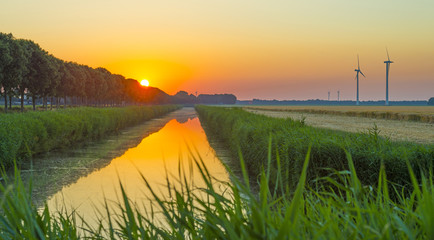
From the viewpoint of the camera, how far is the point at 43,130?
1655 cm

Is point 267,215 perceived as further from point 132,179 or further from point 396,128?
point 396,128

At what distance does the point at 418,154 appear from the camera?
641cm

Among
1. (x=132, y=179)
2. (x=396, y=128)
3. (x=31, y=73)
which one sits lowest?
(x=132, y=179)

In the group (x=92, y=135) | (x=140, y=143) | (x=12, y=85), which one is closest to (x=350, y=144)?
(x=140, y=143)

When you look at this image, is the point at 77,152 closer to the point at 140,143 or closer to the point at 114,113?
the point at 140,143

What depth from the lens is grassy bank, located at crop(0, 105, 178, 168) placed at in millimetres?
12623

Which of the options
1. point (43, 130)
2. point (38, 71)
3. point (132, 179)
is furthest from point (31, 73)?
point (132, 179)

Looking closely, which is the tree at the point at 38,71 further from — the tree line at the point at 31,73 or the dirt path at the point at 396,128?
the dirt path at the point at 396,128

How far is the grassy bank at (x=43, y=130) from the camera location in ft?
41.4

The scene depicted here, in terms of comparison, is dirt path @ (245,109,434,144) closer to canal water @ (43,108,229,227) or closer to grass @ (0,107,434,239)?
canal water @ (43,108,229,227)

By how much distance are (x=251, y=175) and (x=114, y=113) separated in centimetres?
2089

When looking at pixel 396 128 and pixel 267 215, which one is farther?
pixel 396 128

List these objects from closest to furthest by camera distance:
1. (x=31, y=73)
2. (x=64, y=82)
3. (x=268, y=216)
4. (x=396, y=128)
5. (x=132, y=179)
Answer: (x=268, y=216) → (x=132, y=179) → (x=396, y=128) → (x=31, y=73) → (x=64, y=82)

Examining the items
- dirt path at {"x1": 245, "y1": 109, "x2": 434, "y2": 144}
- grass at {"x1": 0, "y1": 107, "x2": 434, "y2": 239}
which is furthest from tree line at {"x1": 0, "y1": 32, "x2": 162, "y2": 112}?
grass at {"x1": 0, "y1": 107, "x2": 434, "y2": 239}
